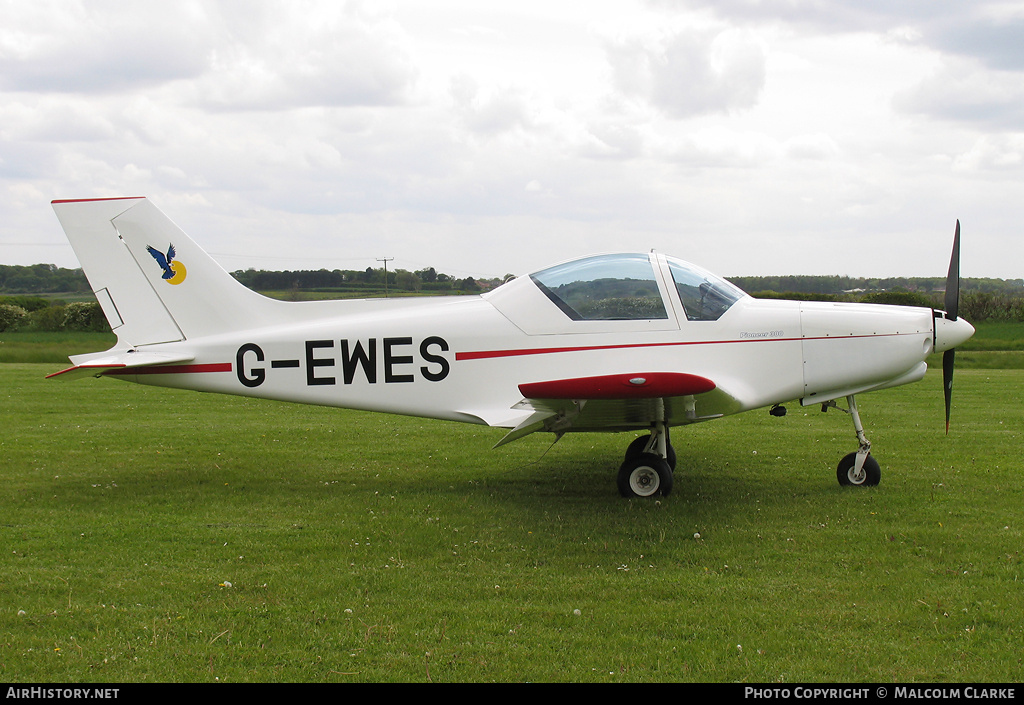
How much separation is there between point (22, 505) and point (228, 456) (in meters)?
2.83

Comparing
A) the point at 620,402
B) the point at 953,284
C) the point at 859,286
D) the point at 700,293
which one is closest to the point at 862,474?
the point at 953,284

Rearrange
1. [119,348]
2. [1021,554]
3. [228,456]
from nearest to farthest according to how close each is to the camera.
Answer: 1. [1021,554]
2. [119,348]
3. [228,456]

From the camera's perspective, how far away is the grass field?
4.04 meters

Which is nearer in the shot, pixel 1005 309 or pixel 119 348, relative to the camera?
pixel 119 348

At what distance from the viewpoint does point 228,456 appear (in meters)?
9.95

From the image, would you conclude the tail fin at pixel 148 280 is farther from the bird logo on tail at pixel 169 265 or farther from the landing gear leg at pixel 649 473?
the landing gear leg at pixel 649 473

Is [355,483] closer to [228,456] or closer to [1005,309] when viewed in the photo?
[228,456]

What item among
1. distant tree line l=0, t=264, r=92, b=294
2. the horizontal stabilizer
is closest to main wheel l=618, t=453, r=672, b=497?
the horizontal stabilizer

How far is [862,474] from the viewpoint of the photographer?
776 centimetres

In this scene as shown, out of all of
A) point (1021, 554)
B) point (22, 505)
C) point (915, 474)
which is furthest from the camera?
point (915, 474)

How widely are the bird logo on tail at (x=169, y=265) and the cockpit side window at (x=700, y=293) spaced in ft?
15.8

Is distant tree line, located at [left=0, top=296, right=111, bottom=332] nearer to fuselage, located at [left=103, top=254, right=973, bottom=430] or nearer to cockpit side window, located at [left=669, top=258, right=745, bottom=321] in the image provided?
fuselage, located at [left=103, top=254, right=973, bottom=430]

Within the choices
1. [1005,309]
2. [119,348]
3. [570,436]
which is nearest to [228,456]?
[119,348]

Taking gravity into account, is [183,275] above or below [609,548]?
above
